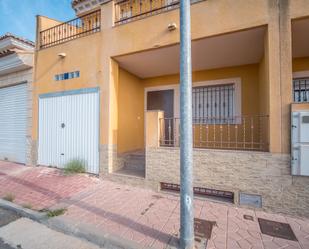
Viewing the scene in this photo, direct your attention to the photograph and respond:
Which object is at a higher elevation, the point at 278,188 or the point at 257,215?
the point at 278,188

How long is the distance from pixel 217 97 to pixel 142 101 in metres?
3.13

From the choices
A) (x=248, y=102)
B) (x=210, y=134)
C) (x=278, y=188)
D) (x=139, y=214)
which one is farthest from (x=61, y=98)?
(x=278, y=188)

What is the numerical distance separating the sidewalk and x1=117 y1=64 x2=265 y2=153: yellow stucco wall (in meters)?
1.95

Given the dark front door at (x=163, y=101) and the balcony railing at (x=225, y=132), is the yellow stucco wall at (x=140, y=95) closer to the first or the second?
the dark front door at (x=163, y=101)

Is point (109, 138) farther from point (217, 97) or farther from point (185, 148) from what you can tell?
point (217, 97)

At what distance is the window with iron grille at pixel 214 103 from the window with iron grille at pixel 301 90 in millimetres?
1797

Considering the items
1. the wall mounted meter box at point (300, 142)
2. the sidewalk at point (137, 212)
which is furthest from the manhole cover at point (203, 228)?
the wall mounted meter box at point (300, 142)

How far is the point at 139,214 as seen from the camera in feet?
12.6

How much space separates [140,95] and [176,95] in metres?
1.61

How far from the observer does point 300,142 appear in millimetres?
3660

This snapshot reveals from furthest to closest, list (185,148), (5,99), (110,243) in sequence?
(5,99)
(110,243)
(185,148)

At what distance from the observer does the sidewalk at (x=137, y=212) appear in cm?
305

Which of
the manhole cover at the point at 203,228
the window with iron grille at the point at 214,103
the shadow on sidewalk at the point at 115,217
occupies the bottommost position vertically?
the manhole cover at the point at 203,228

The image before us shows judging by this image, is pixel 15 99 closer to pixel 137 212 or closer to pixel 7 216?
pixel 7 216
